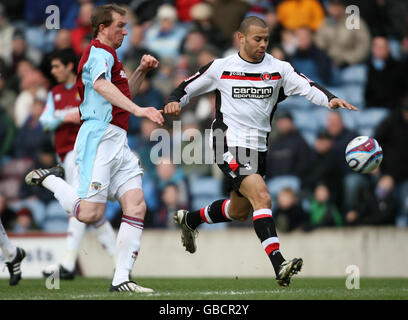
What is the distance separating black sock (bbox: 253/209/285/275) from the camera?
800 centimetres

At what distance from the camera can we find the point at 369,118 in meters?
14.5

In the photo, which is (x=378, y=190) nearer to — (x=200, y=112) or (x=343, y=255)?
(x=343, y=255)

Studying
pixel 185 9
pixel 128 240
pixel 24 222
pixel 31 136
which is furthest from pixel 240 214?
pixel 185 9

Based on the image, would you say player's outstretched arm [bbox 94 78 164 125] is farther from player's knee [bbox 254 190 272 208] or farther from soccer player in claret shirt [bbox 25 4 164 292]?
player's knee [bbox 254 190 272 208]

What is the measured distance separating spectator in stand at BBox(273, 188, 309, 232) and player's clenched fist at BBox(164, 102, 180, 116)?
15.8 ft

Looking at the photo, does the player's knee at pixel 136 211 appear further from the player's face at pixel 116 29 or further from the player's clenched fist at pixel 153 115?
the player's face at pixel 116 29

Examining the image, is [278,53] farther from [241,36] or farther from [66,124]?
[241,36]

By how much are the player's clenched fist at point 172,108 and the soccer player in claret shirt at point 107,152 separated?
1.35 ft

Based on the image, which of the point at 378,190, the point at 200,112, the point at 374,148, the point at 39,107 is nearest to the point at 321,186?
the point at 378,190

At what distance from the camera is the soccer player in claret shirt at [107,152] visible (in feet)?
26.2

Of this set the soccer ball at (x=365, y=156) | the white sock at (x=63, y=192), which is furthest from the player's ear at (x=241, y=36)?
the white sock at (x=63, y=192)

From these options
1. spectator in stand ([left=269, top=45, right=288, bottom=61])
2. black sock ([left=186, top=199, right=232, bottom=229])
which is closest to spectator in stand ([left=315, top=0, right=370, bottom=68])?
spectator in stand ([left=269, top=45, right=288, bottom=61])

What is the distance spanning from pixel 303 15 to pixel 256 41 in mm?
7798

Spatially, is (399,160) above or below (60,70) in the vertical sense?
below
